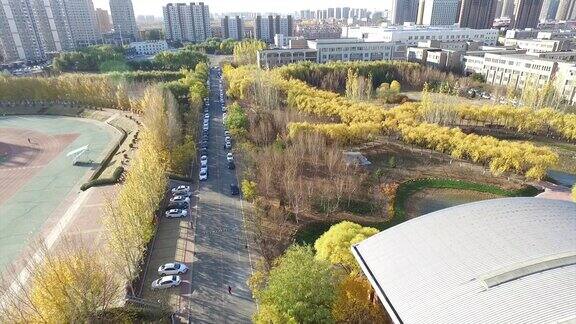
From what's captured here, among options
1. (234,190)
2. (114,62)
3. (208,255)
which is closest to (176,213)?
(234,190)

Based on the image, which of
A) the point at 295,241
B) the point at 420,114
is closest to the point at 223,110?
the point at 420,114

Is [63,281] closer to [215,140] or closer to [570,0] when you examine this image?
[215,140]

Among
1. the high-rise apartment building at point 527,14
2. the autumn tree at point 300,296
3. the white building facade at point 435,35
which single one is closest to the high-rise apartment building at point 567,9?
the high-rise apartment building at point 527,14

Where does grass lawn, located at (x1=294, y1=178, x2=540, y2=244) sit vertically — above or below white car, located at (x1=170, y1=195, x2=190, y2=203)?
below

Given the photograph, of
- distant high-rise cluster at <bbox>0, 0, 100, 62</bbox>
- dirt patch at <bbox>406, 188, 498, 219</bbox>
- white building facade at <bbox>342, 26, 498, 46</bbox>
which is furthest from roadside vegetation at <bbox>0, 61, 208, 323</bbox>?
distant high-rise cluster at <bbox>0, 0, 100, 62</bbox>

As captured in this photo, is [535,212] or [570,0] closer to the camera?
[535,212]

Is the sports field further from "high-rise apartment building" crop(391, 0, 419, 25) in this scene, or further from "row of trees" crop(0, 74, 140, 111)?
"high-rise apartment building" crop(391, 0, 419, 25)

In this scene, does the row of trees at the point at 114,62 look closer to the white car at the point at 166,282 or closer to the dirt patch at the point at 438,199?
the dirt patch at the point at 438,199
